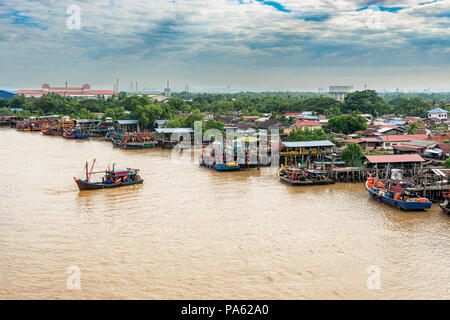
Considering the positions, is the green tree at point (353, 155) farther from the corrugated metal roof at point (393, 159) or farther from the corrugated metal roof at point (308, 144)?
the corrugated metal roof at point (308, 144)

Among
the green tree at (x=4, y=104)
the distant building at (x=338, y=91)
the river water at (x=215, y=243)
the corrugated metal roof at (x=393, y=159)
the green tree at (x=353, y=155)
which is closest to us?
the river water at (x=215, y=243)

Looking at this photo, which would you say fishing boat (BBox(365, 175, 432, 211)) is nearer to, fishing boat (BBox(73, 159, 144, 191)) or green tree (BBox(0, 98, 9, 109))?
fishing boat (BBox(73, 159, 144, 191))

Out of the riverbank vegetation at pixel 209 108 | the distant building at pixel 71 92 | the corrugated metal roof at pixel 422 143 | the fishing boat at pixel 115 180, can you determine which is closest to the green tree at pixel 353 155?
the corrugated metal roof at pixel 422 143

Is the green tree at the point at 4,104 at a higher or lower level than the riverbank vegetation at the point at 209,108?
higher

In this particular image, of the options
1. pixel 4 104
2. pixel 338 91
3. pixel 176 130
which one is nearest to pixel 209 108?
pixel 176 130

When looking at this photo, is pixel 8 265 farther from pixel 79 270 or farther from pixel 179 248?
pixel 179 248

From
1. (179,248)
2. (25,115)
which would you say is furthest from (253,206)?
(25,115)
